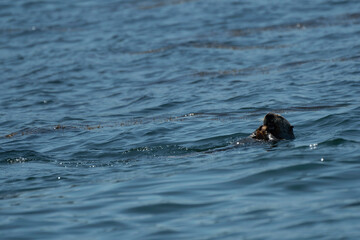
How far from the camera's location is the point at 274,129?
27.6ft

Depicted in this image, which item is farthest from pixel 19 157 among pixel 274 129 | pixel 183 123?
pixel 274 129

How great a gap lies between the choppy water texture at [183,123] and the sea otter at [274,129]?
0.40 feet

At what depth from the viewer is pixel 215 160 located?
26.4 feet

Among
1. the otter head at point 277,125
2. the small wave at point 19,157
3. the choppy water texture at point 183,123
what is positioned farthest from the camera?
the small wave at point 19,157

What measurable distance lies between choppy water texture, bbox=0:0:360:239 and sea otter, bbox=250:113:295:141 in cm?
12

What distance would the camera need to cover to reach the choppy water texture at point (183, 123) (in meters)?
6.16

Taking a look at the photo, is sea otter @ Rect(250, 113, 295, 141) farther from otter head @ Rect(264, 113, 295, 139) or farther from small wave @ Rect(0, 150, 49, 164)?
small wave @ Rect(0, 150, 49, 164)

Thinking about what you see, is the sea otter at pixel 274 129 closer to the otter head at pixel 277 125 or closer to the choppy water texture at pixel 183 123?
the otter head at pixel 277 125

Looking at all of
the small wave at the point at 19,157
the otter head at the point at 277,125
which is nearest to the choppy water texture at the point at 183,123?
the small wave at the point at 19,157

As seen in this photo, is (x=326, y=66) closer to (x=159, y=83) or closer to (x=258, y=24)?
(x=159, y=83)

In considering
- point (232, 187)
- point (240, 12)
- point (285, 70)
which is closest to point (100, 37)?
point (240, 12)

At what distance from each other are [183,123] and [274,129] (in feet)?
8.73

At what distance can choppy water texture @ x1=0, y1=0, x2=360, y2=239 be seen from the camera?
20.2 ft

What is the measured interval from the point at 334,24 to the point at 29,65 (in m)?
8.22
